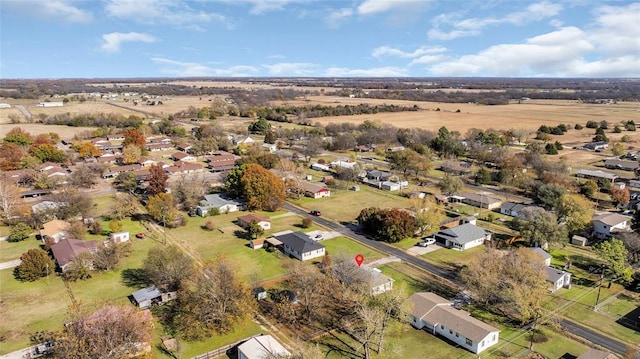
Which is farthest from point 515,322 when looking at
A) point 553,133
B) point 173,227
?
point 553,133

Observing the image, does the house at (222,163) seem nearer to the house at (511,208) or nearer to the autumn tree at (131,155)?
the autumn tree at (131,155)

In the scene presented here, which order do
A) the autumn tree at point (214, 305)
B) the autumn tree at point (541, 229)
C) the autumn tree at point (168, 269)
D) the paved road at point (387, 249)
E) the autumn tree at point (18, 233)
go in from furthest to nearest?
the autumn tree at point (18, 233), the autumn tree at point (541, 229), the paved road at point (387, 249), the autumn tree at point (168, 269), the autumn tree at point (214, 305)

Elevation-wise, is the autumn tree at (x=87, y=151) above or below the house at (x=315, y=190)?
above

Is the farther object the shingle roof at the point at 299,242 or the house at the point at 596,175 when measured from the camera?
the house at the point at 596,175

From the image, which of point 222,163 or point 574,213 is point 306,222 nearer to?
point 574,213

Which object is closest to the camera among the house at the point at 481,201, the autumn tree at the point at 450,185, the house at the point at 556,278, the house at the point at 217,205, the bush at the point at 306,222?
the house at the point at 556,278

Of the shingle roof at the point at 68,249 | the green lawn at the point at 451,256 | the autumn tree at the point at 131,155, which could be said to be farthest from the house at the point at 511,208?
the autumn tree at the point at 131,155

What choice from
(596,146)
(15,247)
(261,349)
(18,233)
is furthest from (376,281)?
(596,146)
